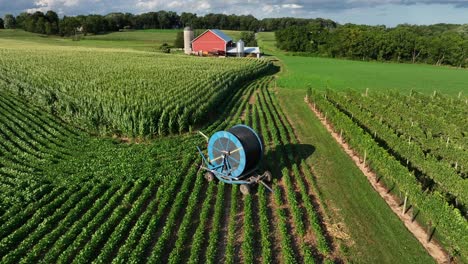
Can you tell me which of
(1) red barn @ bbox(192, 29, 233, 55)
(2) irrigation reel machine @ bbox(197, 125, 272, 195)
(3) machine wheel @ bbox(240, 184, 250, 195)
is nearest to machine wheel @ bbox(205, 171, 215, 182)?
(2) irrigation reel machine @ bbox(197, 125, 272, 195)

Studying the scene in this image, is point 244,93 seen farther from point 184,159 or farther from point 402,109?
point 184,159

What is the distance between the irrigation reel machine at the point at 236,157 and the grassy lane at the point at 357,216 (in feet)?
10.9

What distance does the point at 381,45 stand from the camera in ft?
307

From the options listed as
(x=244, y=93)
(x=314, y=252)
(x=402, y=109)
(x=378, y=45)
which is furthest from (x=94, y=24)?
(x=314, y=252)

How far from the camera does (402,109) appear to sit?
90.9 feet

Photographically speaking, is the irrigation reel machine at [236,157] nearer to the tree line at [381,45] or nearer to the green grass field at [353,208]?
the green grass field at [353,208]

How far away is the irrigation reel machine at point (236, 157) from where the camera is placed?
15188 millimetres

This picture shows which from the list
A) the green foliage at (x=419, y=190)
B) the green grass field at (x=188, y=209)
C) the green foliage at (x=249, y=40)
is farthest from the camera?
the green foliage at (x=249, y=40)

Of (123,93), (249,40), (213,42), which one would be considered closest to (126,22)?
(249,40)

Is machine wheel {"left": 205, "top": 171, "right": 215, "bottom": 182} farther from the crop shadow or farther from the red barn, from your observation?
the red barn

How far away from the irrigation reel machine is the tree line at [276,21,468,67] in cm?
9002

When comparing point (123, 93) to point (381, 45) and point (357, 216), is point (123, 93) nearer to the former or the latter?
point (357, 216)

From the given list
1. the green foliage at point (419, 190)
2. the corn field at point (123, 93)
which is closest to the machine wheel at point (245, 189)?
the green foliage at point (419, 190)

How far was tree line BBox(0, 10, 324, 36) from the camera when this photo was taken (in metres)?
131
